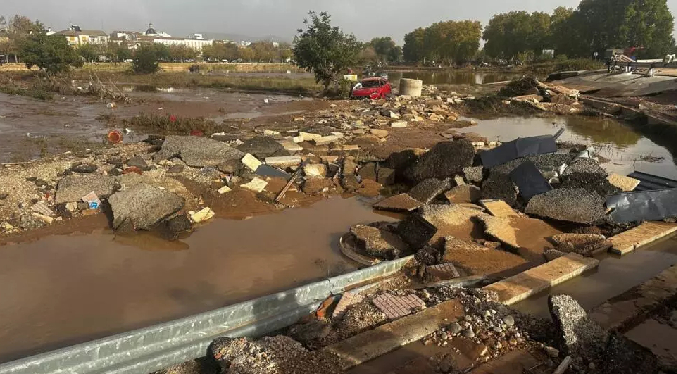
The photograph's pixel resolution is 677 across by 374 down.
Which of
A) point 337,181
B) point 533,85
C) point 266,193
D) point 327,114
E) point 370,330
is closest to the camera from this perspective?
point 370,330

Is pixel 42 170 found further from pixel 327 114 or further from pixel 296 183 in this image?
pixel 327 114

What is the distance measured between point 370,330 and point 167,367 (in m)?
1.83

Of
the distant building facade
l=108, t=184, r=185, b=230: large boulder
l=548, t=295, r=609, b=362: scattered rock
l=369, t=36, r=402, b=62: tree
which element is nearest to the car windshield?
l=108, t=184, r=185, b=230: large boulder

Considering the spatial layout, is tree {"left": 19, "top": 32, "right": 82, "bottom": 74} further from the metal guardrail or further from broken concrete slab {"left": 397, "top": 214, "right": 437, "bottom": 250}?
the metal guardrail

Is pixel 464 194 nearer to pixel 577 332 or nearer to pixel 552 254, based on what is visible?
pixel 552 254

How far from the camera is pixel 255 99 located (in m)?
25.8

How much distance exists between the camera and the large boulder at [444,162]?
352 inches

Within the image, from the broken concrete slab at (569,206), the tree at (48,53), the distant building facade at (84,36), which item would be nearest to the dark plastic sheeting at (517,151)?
the broken concrete slab at (569,206)

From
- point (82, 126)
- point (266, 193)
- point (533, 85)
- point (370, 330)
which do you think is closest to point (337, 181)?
point (266, 193)

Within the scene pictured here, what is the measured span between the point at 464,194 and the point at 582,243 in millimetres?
2196

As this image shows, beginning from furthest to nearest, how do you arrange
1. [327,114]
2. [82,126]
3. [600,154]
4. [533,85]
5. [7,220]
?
[533,85] < [327,114] < [82,126] < [600,154] < [7,220]

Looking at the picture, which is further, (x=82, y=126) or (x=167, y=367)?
(x=82, y=126)

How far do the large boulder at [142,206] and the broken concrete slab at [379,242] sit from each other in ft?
10.5

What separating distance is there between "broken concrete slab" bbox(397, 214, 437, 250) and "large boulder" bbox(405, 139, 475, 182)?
2.67 metres
